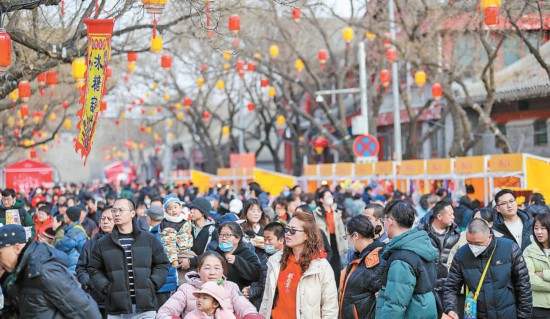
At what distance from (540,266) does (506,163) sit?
10410 mm

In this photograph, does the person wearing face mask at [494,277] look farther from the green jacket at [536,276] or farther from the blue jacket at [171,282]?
the blue jacket at [171,282]

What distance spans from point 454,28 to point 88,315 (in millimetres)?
21893

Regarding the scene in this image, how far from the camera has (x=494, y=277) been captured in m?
7.22

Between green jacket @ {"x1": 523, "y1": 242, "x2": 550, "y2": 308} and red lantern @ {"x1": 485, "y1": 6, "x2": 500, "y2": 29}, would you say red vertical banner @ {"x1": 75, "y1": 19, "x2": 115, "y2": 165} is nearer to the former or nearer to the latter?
green jacket @ {"x1": 523, "y1": 242, "x2": 550, "y2": 308}

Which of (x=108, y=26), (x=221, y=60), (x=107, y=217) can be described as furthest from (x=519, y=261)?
(x=221, y=60)

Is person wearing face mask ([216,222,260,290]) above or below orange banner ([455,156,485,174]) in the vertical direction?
below

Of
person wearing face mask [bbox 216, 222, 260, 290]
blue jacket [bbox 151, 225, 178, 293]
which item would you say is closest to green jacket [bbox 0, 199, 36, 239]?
blue jacket [bbox 151, 225, 178, 293]

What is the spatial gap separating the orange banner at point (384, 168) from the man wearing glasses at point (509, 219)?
1383 cm

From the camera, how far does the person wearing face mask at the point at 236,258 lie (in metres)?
8.09

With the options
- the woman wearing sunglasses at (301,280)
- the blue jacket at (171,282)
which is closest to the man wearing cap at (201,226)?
the blue jacket at (171,282)

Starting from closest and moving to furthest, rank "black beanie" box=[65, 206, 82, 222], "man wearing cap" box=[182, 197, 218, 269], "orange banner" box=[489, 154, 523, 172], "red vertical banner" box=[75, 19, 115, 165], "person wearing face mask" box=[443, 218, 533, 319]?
1. "person wearing face mask" box=[443, 218, 533, 319]
2. "man wearing cap" box=[182, 197, 218, 269]
3. "red vertical banner" box=[75, 19, 115, 165]
4. "black beanie" box=[65, 206, 82, 222]
5. "orange banner" box=[489, 154, 523, 172]

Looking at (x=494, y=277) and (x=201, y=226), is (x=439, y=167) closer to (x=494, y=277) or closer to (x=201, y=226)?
(x=201, y=226)

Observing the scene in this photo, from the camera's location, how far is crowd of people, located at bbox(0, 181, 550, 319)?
567cm

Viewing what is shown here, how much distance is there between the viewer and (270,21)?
3045cm
